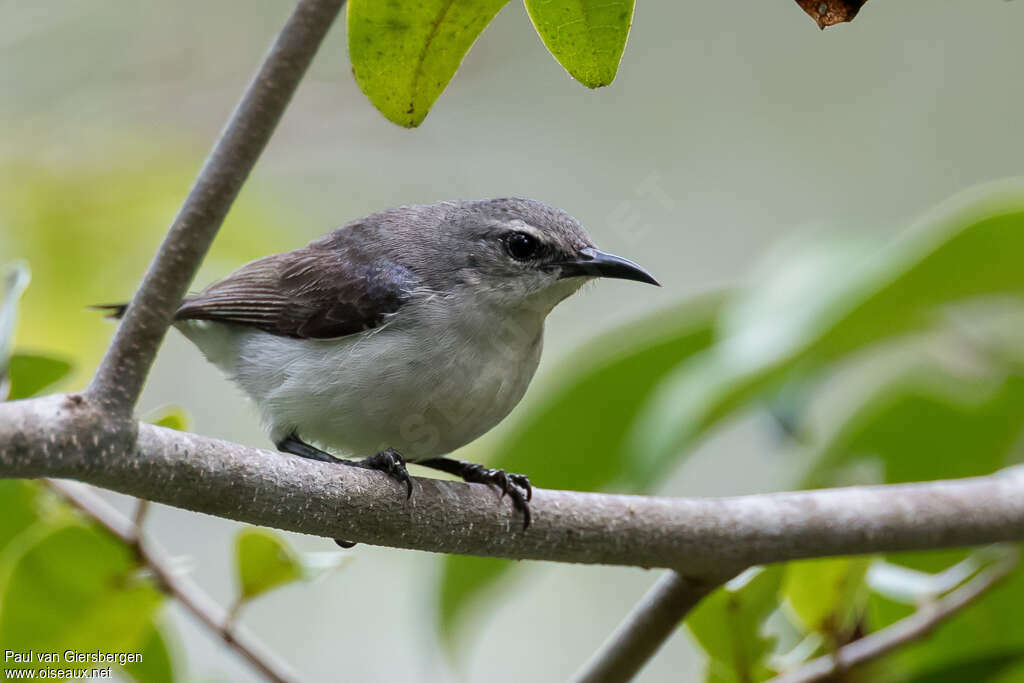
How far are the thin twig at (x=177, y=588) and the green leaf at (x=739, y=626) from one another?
3.41 ft

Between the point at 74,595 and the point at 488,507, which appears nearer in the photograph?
the point at 488,507

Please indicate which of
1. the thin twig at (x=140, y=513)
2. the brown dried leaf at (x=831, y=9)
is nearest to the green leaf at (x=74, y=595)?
the thin twig at (x=140, y=513)

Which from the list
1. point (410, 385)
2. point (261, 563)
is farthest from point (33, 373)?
point (410, 385)

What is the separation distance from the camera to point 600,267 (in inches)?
122

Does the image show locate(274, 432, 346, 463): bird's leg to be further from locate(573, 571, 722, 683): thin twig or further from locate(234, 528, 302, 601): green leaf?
locate(573, 571, 722, 683): thin twig

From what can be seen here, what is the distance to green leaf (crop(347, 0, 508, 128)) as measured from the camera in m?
1.69

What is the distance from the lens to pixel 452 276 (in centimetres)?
330

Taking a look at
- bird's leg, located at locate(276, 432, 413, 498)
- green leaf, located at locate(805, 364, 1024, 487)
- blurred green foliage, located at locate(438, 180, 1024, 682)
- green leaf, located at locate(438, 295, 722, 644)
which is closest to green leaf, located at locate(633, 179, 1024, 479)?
blurred green foliage, located at locate(438, 180, 1024, 682)

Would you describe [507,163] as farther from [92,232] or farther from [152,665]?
[152,665]

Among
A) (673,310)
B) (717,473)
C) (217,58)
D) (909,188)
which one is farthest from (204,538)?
(909,188)

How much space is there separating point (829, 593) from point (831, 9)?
1762mm

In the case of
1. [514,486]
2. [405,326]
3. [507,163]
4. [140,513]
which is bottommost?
[140,513]

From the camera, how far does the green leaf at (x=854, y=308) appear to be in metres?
3.01

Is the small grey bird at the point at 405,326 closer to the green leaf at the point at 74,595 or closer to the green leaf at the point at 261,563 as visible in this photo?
the green leaf at the point at 261,563
